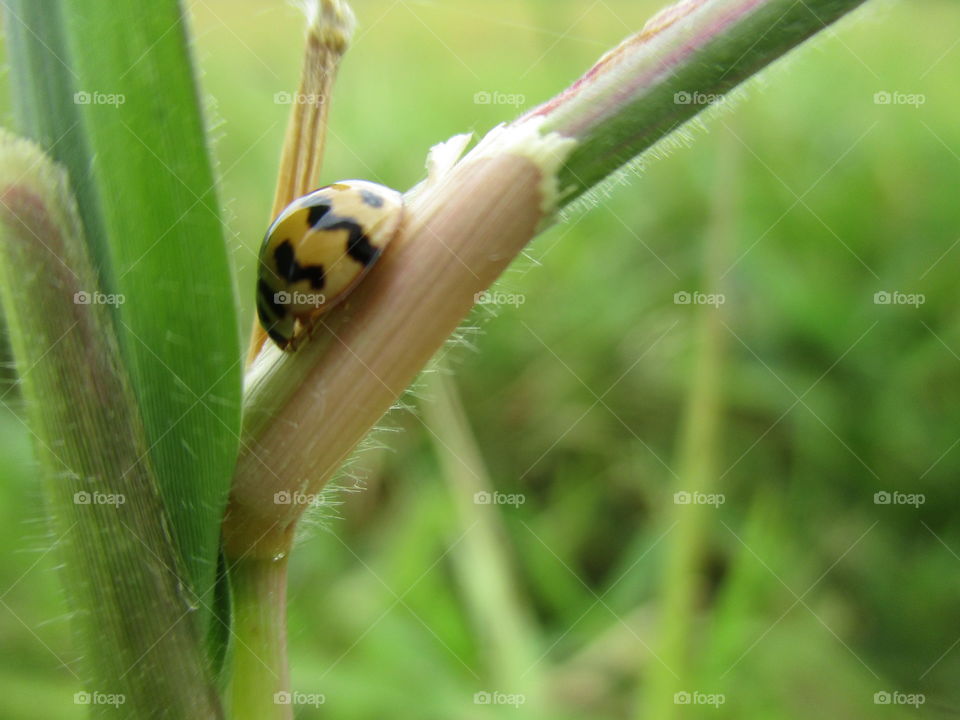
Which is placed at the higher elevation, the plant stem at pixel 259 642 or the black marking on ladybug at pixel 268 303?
the black marking on ladybug at pixel 268 303

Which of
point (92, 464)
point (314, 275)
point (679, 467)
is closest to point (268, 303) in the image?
point (314, 275)

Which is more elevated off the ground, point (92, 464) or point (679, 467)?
point (92, 464)

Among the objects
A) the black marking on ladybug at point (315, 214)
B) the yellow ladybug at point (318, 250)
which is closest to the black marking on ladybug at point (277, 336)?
the yellow ladybug at point (318, 250)

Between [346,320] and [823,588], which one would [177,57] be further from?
[823,588]

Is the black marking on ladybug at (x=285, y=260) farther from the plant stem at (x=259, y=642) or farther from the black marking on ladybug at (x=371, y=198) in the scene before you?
the plant stem at (x=259, y=642)

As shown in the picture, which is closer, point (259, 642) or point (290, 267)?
point (259, 642)

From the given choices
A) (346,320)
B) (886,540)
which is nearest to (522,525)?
(886,540)

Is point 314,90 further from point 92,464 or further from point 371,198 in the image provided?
point 92,464

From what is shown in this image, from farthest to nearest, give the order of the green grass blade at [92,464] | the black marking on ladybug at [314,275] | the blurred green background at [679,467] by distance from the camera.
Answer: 1. the blurred green background at [679,467]
2. the black marking on ladybug at [314,275]
3. the green grass blade at [92,464]
